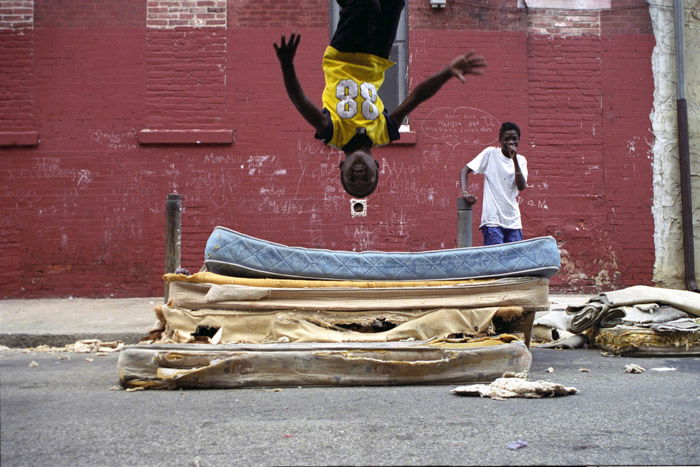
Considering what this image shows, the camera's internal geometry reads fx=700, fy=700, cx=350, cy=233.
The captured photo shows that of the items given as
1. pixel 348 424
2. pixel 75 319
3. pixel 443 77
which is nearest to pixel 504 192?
pixel 443 77

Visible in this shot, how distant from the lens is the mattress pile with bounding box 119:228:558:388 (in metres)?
3.97

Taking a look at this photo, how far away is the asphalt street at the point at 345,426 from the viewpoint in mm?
2631

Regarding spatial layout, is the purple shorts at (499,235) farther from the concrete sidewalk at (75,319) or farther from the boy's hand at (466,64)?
the boy's hand at (466,64)

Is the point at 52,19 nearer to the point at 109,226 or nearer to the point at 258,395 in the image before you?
the point at 109,226

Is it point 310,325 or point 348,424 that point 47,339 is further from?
point 348,424

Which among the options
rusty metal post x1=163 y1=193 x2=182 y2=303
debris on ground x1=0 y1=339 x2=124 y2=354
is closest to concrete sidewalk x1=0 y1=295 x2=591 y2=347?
debris on ground x1=0 y1=339 x2=124 y2=354

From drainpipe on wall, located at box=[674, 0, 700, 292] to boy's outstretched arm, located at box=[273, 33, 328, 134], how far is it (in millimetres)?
6657

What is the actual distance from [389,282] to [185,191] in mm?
5084

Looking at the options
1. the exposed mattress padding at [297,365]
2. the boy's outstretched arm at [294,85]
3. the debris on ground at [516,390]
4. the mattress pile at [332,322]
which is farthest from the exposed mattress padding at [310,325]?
the boy's outstretched arm at [294,85]

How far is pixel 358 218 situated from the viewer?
944cm

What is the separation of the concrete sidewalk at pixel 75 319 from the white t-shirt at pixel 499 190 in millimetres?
1031

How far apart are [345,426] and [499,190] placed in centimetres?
414

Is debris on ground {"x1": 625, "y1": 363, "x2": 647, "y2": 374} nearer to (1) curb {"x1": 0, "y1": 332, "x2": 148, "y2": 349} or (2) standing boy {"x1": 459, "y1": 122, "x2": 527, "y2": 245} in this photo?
(2) standing boy {"x1": 459, "y1": 122, "x2": 527, "y2": 245}

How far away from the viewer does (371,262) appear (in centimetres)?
521
